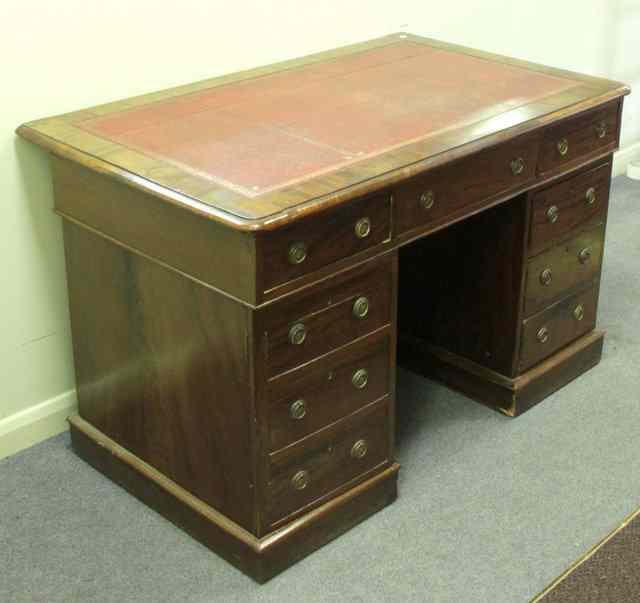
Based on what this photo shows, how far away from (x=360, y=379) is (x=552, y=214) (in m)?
0.67

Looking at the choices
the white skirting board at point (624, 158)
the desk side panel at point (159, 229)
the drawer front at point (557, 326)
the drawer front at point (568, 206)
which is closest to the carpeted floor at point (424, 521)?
the drawer front at point (557, 326)

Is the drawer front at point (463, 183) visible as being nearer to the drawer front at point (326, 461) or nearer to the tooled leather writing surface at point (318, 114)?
the tooled leather writing surface at point (318, 114)

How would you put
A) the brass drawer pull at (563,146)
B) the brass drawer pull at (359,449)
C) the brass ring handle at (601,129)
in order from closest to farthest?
1. the brass drawer pull at (359,449)
2. the brass drawer pull at (563,146)
3. the brass ring handle at (601,129)

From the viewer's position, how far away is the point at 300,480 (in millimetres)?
2238

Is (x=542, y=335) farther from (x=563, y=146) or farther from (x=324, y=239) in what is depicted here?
(x=324, y=239)

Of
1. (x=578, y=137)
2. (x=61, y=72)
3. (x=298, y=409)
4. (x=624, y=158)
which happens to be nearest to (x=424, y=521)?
(x=298, y=409)

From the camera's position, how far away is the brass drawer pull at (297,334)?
208 centimetres

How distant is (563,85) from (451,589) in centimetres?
116

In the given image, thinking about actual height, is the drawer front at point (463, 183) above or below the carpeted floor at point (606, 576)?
above

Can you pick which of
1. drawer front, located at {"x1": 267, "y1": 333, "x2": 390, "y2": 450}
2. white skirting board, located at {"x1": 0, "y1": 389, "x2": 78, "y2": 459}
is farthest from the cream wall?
drawer front, located at {"x1": 267, "y1": 333, "x2": 390, "y2": 450}

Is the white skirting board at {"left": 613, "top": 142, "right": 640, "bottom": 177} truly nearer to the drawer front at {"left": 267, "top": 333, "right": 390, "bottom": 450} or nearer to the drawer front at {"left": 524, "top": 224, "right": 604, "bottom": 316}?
the drawer front at {"left": 524, "top": 224, "right": 604, "bottom": 316}

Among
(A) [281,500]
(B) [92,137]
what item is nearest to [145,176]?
(B) [92,137]

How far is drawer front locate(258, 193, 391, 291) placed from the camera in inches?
77.5

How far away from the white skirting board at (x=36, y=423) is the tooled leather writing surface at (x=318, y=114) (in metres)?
0.67
